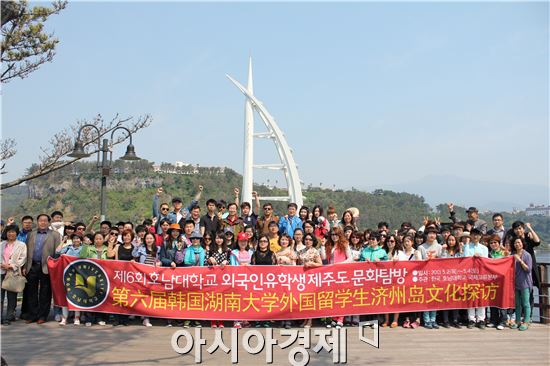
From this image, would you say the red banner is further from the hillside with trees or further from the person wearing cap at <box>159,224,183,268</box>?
the hillside with trees

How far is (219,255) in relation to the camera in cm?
834

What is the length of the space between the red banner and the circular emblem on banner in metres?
0.02

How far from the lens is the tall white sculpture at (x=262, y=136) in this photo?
98.4 ft

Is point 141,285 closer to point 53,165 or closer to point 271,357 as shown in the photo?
point 271,357

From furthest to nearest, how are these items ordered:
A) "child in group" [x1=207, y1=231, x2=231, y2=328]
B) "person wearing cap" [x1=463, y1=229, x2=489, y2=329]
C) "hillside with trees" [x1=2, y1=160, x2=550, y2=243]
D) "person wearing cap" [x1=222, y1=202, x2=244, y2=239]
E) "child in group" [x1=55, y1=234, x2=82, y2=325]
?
"hillside with trees" [x1=2, y1=160, x2=550, y2=243], "person wearing cap" [x1=222, y1=202, x2=244, y2=239], "child in group" [x1=55, y1=234, x2=82, y2=325], "person wearing cap" [x1=463, y1=229, x2=489, y2=329], "child in group" [x1=207, y1=231, x2=231, y2=328]

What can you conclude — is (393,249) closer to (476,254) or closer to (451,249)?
(451,249)

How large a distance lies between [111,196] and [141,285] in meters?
71.7

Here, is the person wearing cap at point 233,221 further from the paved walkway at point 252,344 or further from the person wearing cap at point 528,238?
the person wearing cap at point 528,238

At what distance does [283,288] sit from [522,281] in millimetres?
3696

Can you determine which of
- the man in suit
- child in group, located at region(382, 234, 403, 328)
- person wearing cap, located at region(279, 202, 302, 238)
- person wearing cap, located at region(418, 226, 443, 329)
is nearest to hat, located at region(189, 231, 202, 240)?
person wearing cap, located at region(279, 202, 302, 238)

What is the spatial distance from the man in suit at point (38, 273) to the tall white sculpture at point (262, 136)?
21347 millimetres

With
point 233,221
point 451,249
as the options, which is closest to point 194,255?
point 233,221

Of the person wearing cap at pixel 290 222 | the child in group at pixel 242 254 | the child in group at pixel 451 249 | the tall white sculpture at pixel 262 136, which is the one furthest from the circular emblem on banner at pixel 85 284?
the tall white sculpture at pixel 262 136

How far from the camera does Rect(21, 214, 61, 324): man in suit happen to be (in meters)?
8.66
